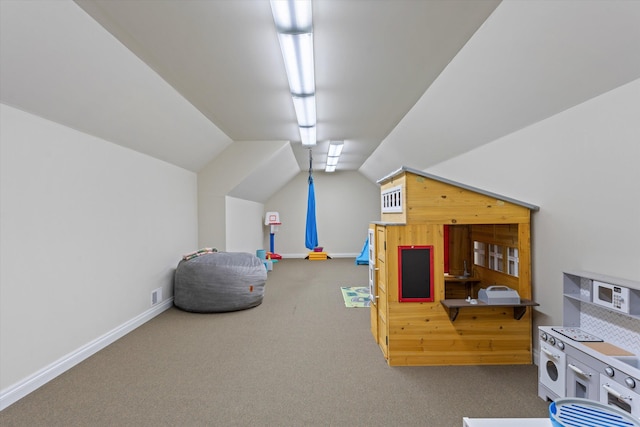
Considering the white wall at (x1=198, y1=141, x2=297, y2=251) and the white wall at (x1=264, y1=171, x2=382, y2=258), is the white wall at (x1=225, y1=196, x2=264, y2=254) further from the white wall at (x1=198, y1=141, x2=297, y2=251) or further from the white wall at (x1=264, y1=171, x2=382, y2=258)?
the white wall at (x1=264, y1=171, x2=382, y2=258)

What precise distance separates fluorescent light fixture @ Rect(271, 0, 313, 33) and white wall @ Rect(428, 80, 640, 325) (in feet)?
6.68

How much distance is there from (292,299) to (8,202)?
3.84 meters

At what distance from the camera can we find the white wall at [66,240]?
8.05 feet

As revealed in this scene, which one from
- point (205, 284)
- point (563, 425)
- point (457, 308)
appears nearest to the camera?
point (563, 425)

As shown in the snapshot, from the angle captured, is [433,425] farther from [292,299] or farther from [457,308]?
[292,299]

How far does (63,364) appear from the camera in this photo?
2.89 m

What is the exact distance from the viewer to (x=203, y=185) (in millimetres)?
6172

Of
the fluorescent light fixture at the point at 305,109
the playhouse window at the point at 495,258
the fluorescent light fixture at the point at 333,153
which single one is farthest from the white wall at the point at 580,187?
the fluorescent light fixture at the point at 333,153

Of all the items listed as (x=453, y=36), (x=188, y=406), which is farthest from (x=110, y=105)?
(x=453, y=36)

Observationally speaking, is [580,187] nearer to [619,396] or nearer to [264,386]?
[619,396]

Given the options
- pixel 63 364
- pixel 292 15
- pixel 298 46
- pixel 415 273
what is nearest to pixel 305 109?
pixel 298 46

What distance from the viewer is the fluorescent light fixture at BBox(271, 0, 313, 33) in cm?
208

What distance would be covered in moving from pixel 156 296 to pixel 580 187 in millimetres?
4874

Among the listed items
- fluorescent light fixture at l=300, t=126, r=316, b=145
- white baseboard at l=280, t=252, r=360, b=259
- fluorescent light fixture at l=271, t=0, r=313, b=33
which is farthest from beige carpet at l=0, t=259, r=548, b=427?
white baseboard at l=280, t=252, r=360, b=259
